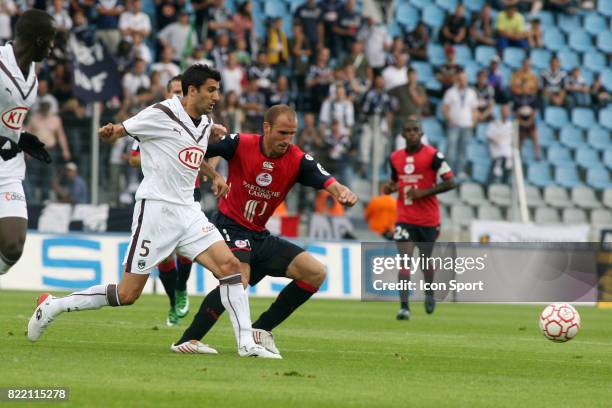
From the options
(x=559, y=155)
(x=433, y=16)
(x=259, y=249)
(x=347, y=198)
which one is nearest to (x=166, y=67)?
(x=433, y=16)

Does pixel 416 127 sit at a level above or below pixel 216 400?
above

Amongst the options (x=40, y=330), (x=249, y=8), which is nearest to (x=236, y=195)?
(x=40, y=330)

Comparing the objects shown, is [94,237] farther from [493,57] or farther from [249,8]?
[493,57]

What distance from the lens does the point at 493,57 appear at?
92.0 ft

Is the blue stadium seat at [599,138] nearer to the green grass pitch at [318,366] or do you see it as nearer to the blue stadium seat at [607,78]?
the blue stadium seat at [607,78]

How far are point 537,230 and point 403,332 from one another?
10.4m

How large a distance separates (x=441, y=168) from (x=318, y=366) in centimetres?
773

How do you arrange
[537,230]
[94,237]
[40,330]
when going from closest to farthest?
[40,330], [94,237], [537,230]

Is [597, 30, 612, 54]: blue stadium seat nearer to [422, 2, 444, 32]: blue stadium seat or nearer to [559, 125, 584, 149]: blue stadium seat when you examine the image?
[559, 125, 584, 149]: blue stadium seat

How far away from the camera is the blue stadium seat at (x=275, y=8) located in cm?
2753

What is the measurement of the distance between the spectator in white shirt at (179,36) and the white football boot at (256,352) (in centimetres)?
1506

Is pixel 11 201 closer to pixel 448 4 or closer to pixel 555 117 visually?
pixel 555 117

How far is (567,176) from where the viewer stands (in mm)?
28062

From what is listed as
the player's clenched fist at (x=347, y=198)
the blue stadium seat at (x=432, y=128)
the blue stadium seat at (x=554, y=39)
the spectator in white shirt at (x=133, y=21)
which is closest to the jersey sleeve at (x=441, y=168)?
the player's clenched fist at (x=347, y=198)
